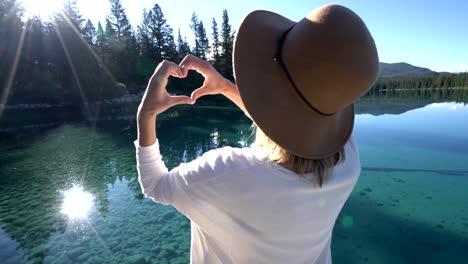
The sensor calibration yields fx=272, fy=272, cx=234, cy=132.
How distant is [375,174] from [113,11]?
4610 centimetres

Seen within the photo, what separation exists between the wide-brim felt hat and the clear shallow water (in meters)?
4.25

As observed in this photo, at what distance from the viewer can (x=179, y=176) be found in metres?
0.80

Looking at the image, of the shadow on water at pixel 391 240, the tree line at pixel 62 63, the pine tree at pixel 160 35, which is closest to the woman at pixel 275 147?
the shadow on water at pixel 391 240

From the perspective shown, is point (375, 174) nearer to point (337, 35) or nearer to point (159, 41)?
point (337, 35)

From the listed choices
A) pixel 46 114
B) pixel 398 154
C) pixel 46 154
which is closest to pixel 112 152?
pixel 46 154

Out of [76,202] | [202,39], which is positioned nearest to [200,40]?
[202,39]

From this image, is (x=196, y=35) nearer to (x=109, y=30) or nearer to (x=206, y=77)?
(x=109, y=30)

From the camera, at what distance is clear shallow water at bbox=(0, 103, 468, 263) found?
461 centimetres

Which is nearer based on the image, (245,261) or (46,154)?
(245,261)

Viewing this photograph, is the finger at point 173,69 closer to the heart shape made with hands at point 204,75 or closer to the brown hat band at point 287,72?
the heart shape made with hands at point 204,75

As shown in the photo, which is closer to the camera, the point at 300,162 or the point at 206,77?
the point at 300,162

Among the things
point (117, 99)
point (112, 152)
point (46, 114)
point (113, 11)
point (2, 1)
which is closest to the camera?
point (112, 152)

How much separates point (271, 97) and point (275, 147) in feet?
0.50

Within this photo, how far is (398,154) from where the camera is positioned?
10.2 m
